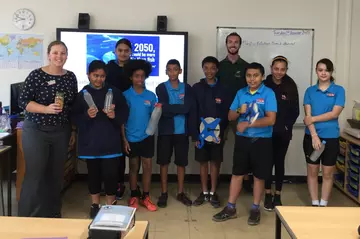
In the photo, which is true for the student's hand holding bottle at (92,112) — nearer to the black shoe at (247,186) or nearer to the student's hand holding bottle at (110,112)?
the student's hand holding bottle at (110,112)

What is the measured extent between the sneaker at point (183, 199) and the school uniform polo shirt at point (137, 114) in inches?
29.3

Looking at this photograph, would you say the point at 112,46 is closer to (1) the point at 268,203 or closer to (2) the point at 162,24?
(2) the point at 162,24

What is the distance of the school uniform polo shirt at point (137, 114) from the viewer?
11.0 ft

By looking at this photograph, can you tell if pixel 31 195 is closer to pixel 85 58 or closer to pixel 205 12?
pixel 85 58

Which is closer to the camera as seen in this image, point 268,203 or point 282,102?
point 282,102

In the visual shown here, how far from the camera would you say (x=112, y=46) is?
4129 mm

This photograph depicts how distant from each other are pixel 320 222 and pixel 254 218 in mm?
1606

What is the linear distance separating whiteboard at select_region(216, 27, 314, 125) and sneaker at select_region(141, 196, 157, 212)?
1745mm

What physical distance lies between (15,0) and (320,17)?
3348 millimetres

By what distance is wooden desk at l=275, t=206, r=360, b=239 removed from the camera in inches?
61.1

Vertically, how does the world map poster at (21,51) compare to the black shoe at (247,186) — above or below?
above

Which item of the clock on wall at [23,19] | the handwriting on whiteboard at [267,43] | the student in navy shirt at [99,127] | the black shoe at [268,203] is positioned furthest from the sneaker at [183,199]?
the clock on wall at [23,19]

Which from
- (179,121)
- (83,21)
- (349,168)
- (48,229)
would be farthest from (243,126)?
(83,21)

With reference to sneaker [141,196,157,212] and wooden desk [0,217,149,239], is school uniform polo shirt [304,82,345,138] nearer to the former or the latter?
sneaker [141,196,157,212]
